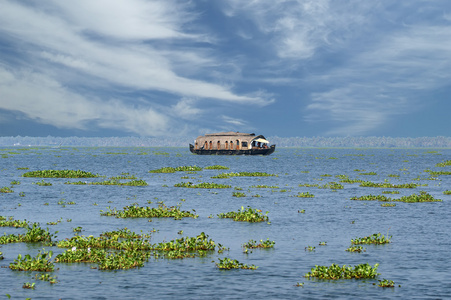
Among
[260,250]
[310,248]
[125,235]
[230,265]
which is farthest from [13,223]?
[310,248]

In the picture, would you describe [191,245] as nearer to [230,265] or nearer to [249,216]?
[230,265]

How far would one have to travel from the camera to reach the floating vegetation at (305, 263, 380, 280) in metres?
18.1

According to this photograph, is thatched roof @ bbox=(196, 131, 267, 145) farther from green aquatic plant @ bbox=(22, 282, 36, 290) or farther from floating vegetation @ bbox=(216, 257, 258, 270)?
green aquatic plant @ bbox=(22, 282, 36, 290)

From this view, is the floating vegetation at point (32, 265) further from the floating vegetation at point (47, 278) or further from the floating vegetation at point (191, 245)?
the floating vegetation at point (191, 245)

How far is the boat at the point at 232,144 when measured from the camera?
148375 mm

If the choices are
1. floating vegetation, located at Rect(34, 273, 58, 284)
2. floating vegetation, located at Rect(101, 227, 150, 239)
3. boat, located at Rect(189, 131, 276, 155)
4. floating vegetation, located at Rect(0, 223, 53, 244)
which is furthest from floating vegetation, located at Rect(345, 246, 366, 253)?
boat, located at Rect(189, 131, 276, 155)

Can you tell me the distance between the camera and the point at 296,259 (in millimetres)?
21094

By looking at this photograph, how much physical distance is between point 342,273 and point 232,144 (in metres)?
133

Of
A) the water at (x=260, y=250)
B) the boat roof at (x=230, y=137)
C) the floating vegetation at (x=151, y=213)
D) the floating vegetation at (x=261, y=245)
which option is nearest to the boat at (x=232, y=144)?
the boat roof at (x=230, y=137)

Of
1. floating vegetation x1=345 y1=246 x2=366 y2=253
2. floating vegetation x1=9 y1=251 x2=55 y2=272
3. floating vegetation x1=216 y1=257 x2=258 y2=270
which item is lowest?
floating vegetation x1=9 y1=251 x2=55 y2=272

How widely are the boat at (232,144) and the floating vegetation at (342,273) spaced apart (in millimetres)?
Answer: 128698

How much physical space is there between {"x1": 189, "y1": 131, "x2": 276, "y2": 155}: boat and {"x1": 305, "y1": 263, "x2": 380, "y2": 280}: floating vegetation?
129 m

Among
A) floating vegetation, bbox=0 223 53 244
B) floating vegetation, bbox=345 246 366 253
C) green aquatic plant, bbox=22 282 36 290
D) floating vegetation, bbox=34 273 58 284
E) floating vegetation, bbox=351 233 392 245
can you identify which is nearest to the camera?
green aquatic plant, bbox=22 282 36 290

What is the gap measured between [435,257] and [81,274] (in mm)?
14534
